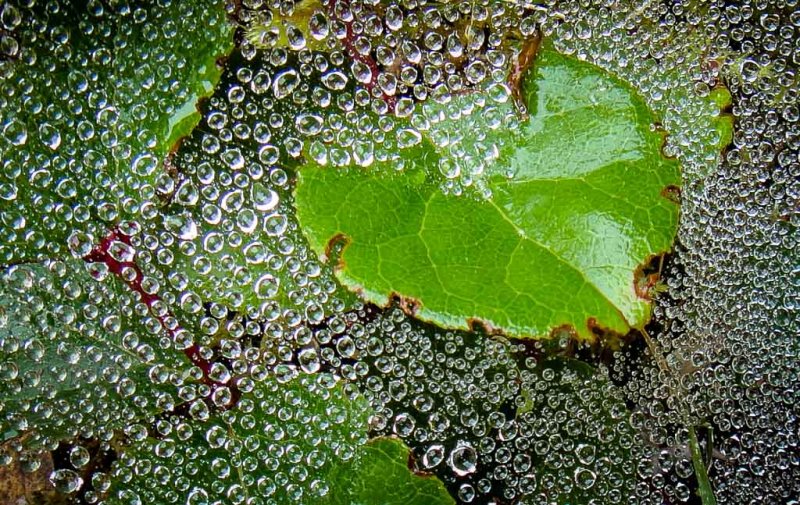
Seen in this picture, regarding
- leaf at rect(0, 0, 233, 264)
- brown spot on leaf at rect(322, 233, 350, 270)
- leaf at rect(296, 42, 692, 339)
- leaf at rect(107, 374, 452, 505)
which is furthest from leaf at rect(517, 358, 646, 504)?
leaf at rect(0, 0, 233, 264)

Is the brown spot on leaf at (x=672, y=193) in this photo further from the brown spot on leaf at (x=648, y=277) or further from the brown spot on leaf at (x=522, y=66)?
the brown spot on leaf at (x=522, y=66)

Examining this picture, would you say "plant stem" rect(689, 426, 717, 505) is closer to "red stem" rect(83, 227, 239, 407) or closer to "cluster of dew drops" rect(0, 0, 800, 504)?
"cluster of dew drops" rect(0, 0, 800, 504)

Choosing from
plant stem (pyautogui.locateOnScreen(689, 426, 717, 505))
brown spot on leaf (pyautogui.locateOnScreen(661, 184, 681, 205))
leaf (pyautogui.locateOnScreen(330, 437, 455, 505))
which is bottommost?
plant stem (pyautogui.locateOnScreen(689, 426, 717, 505))

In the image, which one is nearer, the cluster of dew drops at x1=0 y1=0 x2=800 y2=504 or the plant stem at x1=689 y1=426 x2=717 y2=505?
the cluster of dew drops at x1=0 y1=0 x2=800 y2=504

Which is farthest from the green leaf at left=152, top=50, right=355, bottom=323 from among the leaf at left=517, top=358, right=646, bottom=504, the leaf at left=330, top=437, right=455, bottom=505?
the leaf at left=517, top=358, right=646, bottom=504

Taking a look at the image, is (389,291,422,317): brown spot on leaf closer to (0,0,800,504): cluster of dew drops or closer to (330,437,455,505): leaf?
(0,0,800,504): cluster of dew drops

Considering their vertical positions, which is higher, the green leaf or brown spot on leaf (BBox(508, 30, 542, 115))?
brown spot on leaf (BBox(508, 30, 542, 115))

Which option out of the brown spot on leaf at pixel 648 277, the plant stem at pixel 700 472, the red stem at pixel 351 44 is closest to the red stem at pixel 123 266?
the red stem at pixel 351 44
